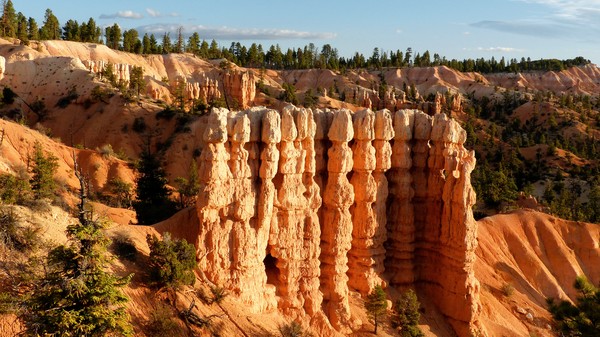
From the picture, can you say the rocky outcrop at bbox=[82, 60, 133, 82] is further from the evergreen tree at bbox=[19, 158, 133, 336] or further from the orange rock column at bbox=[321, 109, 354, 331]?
the evergreen tree at bbox=[19, 158, 133, 336]

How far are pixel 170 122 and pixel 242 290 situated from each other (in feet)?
132

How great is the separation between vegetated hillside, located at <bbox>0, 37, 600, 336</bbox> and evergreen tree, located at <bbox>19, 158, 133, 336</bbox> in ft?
13.3

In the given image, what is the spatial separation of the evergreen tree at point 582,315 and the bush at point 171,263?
11.0 m

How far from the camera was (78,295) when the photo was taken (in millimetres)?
10055

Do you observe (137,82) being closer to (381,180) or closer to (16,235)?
(381,180)

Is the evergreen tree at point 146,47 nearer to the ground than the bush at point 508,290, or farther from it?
farther from it

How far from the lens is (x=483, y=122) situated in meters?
103

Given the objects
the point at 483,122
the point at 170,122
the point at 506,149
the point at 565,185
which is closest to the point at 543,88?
the point at 483,122

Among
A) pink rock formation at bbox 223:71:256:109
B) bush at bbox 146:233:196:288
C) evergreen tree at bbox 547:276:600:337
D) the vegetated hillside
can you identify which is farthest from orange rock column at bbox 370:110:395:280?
pink rock formation at bbox 223:71:256:109

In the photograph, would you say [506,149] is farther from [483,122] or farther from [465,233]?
[465,233]

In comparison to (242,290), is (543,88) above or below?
above

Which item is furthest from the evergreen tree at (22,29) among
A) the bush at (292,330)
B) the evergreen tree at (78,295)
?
the evergreen tree at (78,295)

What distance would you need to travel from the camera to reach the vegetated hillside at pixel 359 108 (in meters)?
26.5

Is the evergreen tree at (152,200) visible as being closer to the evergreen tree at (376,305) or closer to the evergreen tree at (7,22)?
the evergreen tree at (376,305)
